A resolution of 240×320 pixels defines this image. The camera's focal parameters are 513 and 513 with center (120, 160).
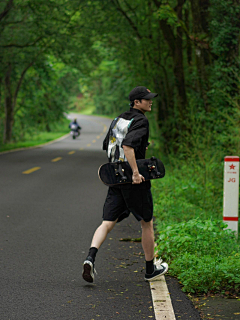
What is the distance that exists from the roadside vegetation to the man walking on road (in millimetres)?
560

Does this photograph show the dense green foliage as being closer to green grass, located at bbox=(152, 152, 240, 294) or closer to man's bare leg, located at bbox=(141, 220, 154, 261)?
green grass, located at bbox=(152, 152, 240, 294)

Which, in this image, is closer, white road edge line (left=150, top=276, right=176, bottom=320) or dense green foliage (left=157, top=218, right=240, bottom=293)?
white road edge line (left=150, top=276, right=176, bottom=320)

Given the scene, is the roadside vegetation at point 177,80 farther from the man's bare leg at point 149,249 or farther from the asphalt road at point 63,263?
the asphalt road at point 63,263

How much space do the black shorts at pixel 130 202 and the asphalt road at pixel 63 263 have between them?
0.67 meters

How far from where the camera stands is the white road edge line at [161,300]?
13.4 ft

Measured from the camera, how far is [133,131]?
4.72 meters

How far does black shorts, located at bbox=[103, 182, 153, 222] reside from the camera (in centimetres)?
486

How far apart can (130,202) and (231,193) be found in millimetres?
2195

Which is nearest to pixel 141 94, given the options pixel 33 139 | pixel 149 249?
pixel 149 249

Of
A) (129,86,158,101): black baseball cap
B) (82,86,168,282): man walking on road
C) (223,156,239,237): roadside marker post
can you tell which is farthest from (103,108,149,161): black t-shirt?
(223,156,239,237): roadside marker post

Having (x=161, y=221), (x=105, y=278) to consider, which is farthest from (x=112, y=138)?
(x=161, y=221)

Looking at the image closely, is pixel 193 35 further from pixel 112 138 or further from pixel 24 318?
pixel 24 318

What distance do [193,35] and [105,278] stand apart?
1018 cm

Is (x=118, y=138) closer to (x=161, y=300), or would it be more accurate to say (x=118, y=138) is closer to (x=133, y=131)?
(x=133, y=131)
